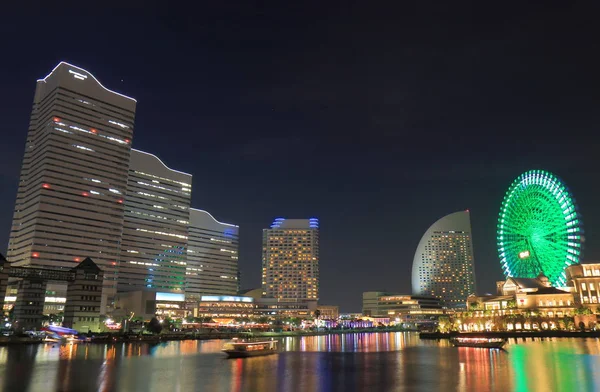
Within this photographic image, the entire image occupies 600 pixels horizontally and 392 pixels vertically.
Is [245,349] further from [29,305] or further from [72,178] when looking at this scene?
[72,178]

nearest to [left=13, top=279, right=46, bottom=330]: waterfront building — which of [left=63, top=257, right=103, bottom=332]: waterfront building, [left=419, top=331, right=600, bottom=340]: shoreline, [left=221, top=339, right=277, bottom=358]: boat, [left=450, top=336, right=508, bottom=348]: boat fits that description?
[left=63, top=257, right=103, bottom=332]: waterfront building

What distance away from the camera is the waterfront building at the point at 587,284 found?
12528 cm

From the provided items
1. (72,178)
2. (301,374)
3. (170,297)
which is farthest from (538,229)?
(72,178)

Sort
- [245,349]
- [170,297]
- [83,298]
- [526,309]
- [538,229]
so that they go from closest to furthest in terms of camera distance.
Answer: [245,349] < [83,298] < [538,229] < [526,309] < [170,297]

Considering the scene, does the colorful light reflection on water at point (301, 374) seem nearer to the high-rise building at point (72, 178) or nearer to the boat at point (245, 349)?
the boat at point (245, 349)

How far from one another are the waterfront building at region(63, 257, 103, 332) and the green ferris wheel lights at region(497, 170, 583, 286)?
116 metres

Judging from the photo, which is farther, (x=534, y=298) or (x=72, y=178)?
(x=72, y=178)

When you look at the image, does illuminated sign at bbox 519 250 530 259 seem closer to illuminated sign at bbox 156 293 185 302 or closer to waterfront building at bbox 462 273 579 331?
waterfront building at bbox 462 273 579 331

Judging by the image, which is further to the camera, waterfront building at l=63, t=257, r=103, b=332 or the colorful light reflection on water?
waterfront building at l=63, t=257, r=103, b=332

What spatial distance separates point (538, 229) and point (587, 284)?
22.8 meters

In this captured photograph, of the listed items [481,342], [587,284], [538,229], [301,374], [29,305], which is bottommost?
[301,374]

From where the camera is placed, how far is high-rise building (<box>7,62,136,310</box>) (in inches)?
6516

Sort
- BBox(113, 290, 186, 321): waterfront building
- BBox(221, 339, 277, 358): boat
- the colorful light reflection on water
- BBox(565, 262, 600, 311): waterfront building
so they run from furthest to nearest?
BBox(113, 290, 186, 321): waterfront building → BBox(565, 262, 600, 311): waterfront building → BBox(221, 339, 277, 358): boat → the colorful light reflection on water

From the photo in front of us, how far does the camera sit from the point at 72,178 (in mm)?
172250
